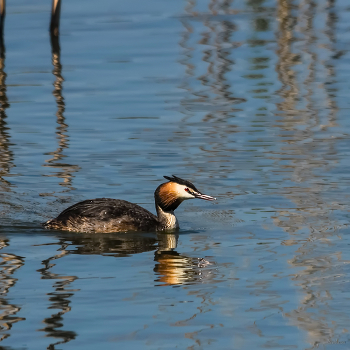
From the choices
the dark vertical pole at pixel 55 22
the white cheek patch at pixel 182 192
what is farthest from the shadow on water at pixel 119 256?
the dark vertical pole at pixel 55 22

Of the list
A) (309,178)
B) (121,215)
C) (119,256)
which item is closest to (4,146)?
(121,215)

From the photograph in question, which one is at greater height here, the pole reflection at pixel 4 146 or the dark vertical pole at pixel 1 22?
the dark vertical pole at pixel 1 22

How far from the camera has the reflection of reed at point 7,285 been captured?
28.0 feet

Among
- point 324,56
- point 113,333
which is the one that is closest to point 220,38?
point 324,56

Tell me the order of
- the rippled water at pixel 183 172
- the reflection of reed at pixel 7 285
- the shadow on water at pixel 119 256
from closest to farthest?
the reflection of reed at pixel 7 285 < the rippled water at pixel 183 172 < the shadow on water at pixel 119 256

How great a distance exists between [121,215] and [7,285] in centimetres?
287

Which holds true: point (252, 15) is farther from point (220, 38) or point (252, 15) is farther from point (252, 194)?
point (252, 194)

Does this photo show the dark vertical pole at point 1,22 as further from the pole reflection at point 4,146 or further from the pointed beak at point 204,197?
the pointed beak at point 204,197

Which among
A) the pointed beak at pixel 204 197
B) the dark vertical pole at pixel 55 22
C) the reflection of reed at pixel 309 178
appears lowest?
the reflection of reed at pixel 309 178

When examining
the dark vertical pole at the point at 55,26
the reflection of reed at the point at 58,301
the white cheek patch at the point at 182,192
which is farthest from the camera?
the dark vertical pole at the point at 55,26

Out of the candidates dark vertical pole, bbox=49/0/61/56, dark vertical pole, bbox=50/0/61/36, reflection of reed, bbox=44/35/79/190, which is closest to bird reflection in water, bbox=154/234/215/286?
reflection of reed, bbox=44/35/79/190

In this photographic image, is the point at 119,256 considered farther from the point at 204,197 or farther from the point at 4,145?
the point at 4,145

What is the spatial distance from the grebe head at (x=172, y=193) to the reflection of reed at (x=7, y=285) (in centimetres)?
212

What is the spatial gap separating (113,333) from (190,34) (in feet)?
54.8
